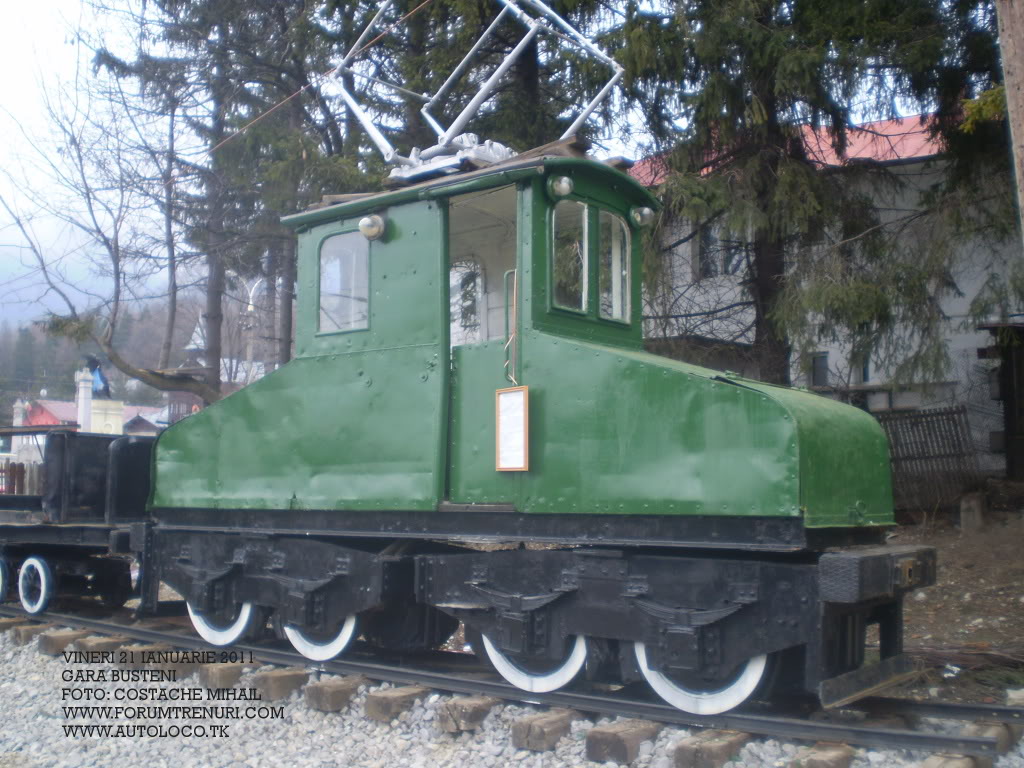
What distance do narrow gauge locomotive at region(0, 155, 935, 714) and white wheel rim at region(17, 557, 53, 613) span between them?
1843 millimetres

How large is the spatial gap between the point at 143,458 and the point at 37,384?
154ft

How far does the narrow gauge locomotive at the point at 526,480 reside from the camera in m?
5.12

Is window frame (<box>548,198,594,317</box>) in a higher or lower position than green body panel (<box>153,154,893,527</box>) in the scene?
higher

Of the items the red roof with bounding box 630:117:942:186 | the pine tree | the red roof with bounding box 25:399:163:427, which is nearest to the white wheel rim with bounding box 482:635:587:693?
the pine tree

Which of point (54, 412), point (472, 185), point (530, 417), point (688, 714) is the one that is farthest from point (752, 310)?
point (54, 412)

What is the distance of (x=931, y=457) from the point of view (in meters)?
15.0

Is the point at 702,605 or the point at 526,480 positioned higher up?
the point at 526,480

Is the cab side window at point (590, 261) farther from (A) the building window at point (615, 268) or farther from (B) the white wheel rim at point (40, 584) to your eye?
(B) the white wheel rim at point (40, 584)

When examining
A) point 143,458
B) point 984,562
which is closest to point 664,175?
point 984,562

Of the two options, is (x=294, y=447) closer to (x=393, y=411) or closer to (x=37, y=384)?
(x=393, y=411)

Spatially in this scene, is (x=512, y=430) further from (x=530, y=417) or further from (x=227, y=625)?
(x=227, y=625)

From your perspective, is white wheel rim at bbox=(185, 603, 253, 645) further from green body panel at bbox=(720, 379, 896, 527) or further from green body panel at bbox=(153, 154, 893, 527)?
green body panel at bbox=(720, 379, 896, 527)

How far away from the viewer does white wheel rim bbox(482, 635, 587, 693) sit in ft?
19.1

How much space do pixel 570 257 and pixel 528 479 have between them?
60.9 inches
